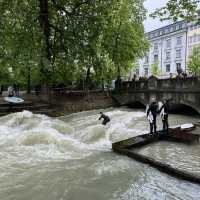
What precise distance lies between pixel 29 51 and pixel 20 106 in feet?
18.7

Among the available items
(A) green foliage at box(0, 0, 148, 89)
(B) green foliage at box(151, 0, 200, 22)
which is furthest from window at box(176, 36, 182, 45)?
(B) green foliage at box(151, 0, 200, 22)

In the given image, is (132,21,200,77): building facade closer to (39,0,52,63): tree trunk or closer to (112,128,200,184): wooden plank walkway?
(39,0,52,63): tree trunk

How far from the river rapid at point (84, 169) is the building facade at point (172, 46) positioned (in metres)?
53.3

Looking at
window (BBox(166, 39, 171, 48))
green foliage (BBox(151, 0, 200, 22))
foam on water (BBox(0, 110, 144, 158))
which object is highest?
window (BBox(166, 39, 171, 48))

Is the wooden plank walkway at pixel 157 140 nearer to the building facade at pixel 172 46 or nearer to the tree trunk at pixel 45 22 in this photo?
the tree trunk at pixel 45 22

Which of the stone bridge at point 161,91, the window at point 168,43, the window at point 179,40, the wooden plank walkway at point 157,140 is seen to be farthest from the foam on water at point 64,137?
the window at point 168,43

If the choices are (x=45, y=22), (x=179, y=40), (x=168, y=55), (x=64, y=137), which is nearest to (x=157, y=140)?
(x=64, y=137)

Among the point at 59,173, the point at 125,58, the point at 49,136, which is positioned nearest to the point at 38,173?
the point at 59,173

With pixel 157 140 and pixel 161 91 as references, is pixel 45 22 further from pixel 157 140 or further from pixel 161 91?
pixel 157 140

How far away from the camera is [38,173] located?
1193cm

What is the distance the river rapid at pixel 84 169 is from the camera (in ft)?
32.7

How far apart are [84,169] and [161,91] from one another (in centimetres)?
2146

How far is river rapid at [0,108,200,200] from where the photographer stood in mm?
9961

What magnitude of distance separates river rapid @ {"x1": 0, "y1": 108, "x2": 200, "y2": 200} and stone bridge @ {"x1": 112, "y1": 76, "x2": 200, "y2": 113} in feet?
36.5
